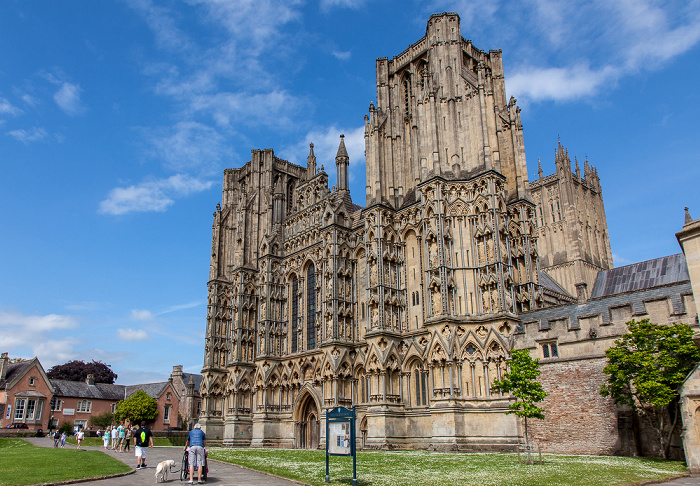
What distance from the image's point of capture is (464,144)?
38.8 meters

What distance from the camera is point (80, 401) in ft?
252

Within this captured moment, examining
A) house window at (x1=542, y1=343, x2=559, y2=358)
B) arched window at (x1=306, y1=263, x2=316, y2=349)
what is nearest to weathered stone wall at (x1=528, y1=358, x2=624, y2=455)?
house window at (x1=542, y1=343, x2=559, y2=358)

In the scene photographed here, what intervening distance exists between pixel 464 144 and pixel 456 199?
4.44 m

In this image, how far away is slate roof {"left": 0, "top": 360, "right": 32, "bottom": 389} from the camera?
67669mm

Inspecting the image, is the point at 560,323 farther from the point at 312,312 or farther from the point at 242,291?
the point at 242,291

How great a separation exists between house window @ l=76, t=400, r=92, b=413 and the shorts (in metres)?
70.1

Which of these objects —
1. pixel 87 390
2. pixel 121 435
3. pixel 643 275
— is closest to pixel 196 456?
pixel 121 435

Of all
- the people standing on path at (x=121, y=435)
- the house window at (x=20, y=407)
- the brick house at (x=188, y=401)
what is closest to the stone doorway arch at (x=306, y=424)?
the people standing on path at (x=121, y=435)

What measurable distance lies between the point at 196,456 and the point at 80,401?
7047cm

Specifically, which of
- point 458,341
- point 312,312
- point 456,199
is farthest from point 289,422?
point 456,199

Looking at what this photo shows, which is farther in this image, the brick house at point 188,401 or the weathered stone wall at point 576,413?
the brick house at point 188,401

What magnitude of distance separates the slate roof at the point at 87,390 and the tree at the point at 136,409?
8957 millimetres

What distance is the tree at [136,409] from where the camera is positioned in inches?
2761

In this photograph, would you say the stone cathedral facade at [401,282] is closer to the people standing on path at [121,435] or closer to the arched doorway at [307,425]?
the arched doorway at [307,425]
